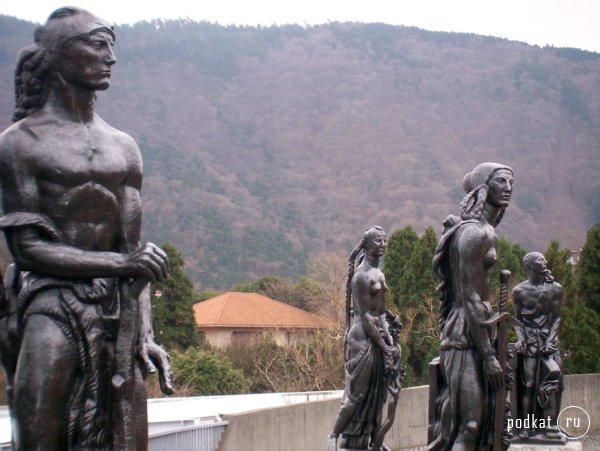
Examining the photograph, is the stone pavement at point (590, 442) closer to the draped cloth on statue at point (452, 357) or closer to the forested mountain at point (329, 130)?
the draped cloth on statue at point (452, 357)

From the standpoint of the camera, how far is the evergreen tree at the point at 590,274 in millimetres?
26422

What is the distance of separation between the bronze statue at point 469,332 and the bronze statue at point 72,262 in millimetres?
4786

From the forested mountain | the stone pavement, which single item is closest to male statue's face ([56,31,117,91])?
the stone pavement

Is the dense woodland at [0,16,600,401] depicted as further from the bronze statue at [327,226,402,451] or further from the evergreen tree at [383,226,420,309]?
the bronze statue at [327,226,402,451]

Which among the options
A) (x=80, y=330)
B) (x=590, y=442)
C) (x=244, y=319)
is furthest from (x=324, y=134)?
(x=80, y=330)

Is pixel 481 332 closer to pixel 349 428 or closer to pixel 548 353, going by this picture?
pixel 349 428

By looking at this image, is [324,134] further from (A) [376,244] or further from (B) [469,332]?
(B) [469,332]

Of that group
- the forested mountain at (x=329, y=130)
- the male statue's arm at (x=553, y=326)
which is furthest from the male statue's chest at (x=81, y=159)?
the forested mountain at (x=329, y=130)

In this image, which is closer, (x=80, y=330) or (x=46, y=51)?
(x=80, y=330)

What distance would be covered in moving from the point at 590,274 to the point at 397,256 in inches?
344

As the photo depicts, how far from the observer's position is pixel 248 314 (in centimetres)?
5291

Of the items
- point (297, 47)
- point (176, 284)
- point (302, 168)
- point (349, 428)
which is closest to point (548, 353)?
point (349, 428)

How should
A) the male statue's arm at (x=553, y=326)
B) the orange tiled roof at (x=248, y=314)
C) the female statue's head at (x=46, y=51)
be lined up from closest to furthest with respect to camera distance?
the female statue's head at (x=46, y=51) → the male statue's arm at (x=553, y=326) → the orange tiled roof at (x=248, y=314)

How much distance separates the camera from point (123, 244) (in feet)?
15.8
